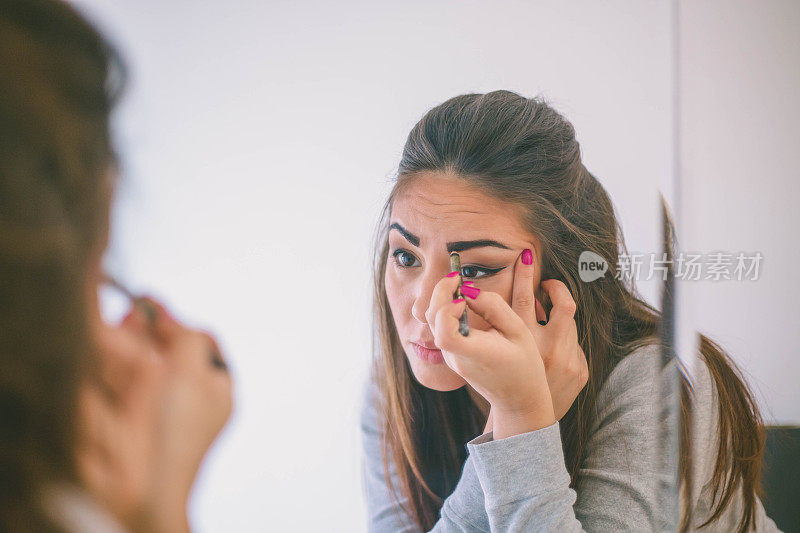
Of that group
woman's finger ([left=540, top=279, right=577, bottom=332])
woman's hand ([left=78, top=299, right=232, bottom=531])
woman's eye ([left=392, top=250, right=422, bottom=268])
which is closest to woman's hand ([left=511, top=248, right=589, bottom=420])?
woman's finger ([left=540, top=279, right=577, bottom=332])

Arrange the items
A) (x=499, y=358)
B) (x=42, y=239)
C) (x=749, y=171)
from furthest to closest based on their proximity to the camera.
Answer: (x=749, y=171) → (x=499, y=358) → (x=42, y=239)

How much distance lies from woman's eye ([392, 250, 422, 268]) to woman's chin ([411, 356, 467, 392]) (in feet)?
0.36

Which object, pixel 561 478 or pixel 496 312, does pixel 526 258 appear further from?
pixel 561 478

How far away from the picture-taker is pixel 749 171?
57 cm

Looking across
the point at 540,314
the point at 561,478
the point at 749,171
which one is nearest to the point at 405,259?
the point at 540,314

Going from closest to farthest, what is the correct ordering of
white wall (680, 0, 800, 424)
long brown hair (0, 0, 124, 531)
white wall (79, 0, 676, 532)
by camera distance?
long brown hair (0, 0, 124, 531)
white wall (79, 0, 676, 532)
white wall (680, 0, 800, 424)

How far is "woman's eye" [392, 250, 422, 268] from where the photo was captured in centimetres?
52

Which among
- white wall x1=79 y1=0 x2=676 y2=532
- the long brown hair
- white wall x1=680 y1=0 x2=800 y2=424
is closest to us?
the long brown hair

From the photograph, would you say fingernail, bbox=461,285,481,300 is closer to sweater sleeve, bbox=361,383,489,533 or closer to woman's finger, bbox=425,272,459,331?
woman's finger, bbox=425,272,459,331

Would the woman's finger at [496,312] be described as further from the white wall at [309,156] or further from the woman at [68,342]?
the woman at [68,342]

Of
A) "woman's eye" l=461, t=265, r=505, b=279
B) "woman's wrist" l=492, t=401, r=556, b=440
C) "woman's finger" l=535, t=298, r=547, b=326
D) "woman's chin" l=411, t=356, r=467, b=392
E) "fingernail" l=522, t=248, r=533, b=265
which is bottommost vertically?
"woman's wrist" l=492, t=401, r=556, b=440

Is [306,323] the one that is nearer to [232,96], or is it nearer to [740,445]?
[232,96]

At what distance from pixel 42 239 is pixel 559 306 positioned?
42 centimetres

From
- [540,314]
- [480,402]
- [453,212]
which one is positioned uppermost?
[453,212]
